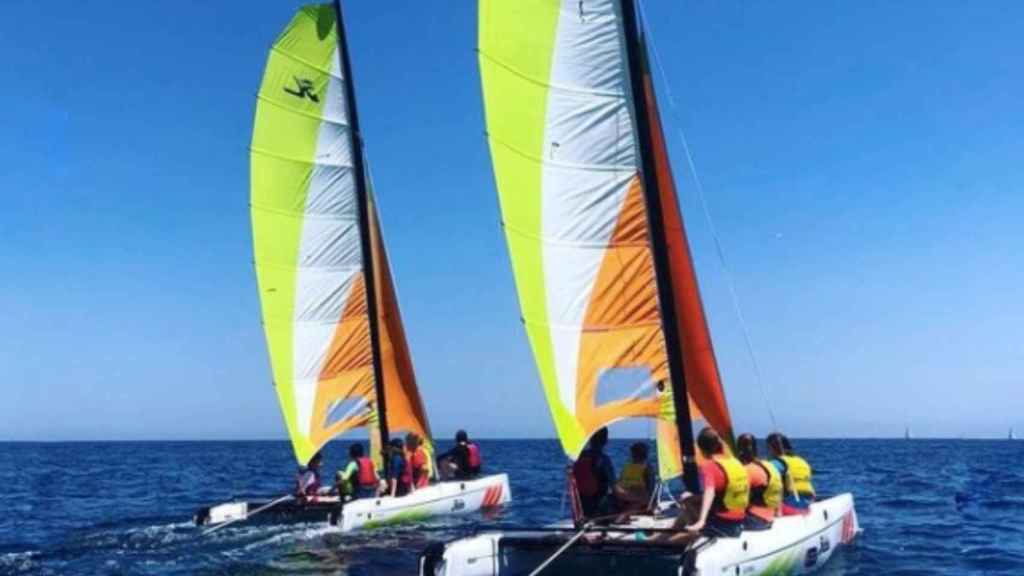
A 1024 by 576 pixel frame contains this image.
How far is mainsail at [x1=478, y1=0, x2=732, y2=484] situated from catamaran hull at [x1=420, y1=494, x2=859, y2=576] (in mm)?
1681

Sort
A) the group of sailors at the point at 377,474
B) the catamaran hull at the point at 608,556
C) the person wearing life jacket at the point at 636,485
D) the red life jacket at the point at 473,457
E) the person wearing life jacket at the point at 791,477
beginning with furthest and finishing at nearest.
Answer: the red life jacket at the point at 473,457 → the group of sailors at the point at 377,474 → the person wearing life jacket at the point at 791,477 → the person wearing life jacket at the point at 636,485 → the catamaran hull at the point at 608,556

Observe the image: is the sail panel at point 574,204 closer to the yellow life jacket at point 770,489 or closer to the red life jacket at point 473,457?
the yellow life jacket at point 770,489

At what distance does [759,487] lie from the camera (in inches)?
469

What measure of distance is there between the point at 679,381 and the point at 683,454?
0.90m

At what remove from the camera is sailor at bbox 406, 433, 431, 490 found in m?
19.5

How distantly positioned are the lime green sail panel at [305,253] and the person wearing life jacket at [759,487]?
10511 millimetres

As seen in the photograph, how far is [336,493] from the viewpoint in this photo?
19828 millimetres

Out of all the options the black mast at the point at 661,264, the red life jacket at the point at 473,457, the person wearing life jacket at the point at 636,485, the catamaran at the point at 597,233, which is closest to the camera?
the black mast at the point at 661,264

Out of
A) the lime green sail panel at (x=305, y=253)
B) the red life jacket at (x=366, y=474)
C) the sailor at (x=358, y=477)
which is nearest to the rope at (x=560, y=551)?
the sailor at (x=358, y=477)

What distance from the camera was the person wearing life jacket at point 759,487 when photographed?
11.9 meters

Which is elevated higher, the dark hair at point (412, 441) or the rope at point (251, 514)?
the dark hair at point (412, 441)

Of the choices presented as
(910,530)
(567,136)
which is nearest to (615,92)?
(567,136)

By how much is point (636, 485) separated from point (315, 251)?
10.3 meters

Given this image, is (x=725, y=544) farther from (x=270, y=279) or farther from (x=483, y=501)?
(x=270, y=279)
